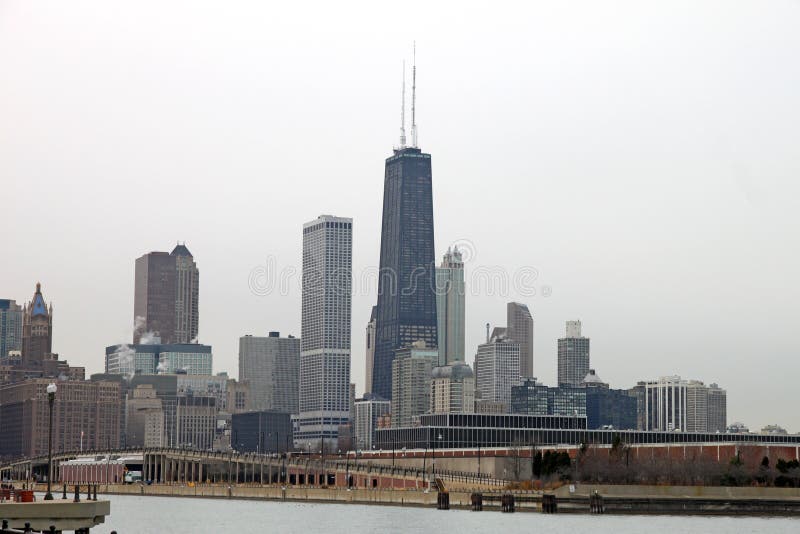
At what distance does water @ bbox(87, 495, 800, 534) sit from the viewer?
5261 inches

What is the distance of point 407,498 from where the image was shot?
18925 centimetres

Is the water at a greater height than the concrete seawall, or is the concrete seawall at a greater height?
the concrete seawall

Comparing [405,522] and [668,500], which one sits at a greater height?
[668,500]

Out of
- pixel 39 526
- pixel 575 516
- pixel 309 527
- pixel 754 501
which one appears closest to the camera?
pixel 39 526

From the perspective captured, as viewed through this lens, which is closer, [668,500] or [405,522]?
[405,522]

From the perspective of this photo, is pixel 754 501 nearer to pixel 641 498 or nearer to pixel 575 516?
Result: pixel 641 498

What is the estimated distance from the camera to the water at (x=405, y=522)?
133625mm

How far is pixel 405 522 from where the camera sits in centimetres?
14612

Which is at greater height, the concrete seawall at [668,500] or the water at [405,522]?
the concrete seawall at [668,500]

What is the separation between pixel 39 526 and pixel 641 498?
100885mm

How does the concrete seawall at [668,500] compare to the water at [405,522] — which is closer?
the water at [405,522]

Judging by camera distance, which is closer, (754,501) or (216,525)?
(216,525)

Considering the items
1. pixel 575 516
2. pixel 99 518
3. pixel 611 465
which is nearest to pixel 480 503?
pixel 575 516

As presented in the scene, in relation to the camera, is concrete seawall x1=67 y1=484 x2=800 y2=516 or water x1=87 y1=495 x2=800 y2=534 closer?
water x1=87 y1=495 x2=800 y2=534
